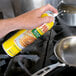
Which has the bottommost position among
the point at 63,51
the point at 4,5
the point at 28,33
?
the point at 63,51

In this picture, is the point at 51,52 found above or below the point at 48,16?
below

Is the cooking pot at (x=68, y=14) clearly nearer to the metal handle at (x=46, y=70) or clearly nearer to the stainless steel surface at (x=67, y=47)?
the stainless steel surface at (x=67, y=47)

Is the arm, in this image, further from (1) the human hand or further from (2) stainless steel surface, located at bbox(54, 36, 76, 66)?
(2) stainless steel surface, located at bbox(54, 36, 76, 66)

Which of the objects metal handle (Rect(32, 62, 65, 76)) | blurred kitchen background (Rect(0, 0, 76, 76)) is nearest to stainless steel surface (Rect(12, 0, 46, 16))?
blurred kitchen background (Rect(0, 0, 76, 76))

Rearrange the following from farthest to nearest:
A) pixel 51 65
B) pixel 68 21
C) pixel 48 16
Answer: pixel 68 21, pixel 48 16, pixel 51 65

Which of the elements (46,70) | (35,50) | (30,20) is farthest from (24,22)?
(46,70)

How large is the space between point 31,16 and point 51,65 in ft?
0.86

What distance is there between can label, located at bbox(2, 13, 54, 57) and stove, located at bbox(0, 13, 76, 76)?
0.02m

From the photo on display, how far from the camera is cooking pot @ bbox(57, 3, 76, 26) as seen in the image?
0.69 m

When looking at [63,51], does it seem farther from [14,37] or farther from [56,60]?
[14,37]

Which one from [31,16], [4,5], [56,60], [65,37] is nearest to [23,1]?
[4,5]

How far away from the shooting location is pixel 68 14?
700mm

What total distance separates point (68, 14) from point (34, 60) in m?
0.37

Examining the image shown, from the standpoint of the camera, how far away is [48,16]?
0.55m
